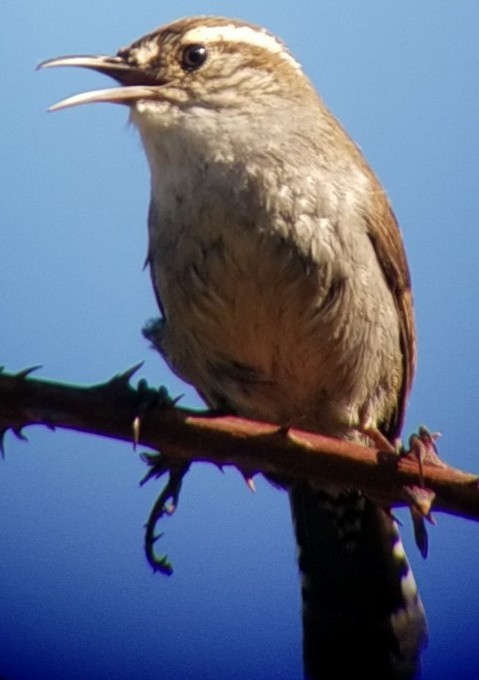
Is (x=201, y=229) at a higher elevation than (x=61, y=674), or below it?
higher

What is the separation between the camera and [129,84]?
301 cm

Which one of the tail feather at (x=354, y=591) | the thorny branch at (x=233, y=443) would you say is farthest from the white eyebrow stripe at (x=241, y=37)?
the thorny branch at (x=233, y=443)

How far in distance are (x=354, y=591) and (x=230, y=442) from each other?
5.28ft

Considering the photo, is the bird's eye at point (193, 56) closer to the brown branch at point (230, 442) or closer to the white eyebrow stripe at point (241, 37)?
the white eyebrow stripe at point (241, 37)

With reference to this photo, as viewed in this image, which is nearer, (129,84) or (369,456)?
(369,456)

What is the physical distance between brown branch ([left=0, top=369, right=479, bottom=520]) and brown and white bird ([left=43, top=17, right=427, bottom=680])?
1.09 meters

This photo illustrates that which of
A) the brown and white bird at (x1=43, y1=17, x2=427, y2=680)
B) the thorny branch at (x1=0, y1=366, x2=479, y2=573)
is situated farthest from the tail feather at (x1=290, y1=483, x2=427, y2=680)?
the thorny branch at (x1=0, y1=366, x2=479, y2=573)

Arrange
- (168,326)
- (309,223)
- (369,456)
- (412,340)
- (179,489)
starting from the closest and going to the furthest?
(369,456)
(179,489)
(309,223)
(168,326)
(412,340)

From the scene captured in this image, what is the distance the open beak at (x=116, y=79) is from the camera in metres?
2.70

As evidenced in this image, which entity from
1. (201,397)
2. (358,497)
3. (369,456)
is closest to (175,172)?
(201,397)

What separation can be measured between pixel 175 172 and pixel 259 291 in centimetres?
40

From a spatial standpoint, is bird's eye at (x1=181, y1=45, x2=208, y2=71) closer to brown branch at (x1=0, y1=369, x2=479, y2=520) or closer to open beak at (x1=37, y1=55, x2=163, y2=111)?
open beak at (x1=37, y1=55, x2=163, y2=111)

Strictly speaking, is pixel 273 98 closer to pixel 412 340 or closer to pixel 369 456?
pixel 412 340

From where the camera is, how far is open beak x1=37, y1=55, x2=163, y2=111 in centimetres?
270
